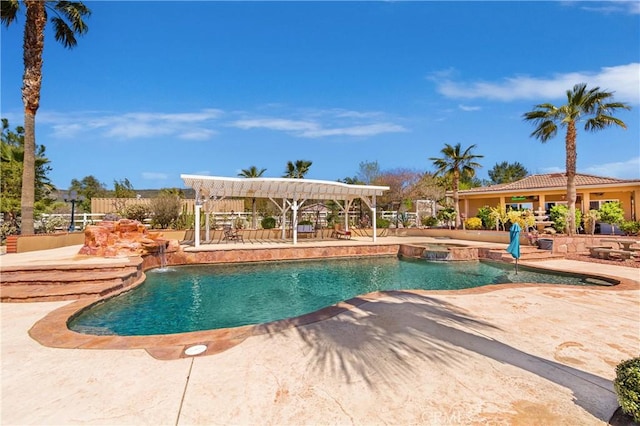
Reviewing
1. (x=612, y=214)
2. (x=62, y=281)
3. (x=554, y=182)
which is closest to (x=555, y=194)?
(x=554, y=182)

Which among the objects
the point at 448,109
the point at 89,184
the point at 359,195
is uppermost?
the point at 448,109

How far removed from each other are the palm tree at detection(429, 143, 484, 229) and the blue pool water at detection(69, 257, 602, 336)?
Answer: 36.9ft

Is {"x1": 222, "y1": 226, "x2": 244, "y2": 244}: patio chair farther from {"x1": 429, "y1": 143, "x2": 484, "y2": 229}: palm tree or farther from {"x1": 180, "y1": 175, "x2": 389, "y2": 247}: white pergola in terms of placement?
{"x1": 429, "y1": 143, "x2": 484, "y2": 229}: palm tree

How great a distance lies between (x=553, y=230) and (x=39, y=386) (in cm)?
2025

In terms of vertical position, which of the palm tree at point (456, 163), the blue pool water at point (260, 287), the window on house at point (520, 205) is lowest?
the blue pool water at point (260, 287)

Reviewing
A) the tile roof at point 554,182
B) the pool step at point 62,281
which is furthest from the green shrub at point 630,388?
the tile roof at point 554,182

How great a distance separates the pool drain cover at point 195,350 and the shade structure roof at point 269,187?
403 inches

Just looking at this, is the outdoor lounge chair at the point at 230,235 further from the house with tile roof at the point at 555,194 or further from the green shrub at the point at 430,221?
the house with tile roof at the point at 555,194

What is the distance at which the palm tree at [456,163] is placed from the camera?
2244 centimetres

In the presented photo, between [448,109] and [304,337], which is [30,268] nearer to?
[304,337]

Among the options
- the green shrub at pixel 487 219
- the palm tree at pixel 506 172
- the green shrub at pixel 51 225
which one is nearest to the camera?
the green shrub at pixel 51 225

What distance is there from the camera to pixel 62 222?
16953 millimetres

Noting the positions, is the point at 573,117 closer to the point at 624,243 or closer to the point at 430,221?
the point at 624,243

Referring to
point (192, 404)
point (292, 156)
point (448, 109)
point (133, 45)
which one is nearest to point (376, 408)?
point (192, 404)
